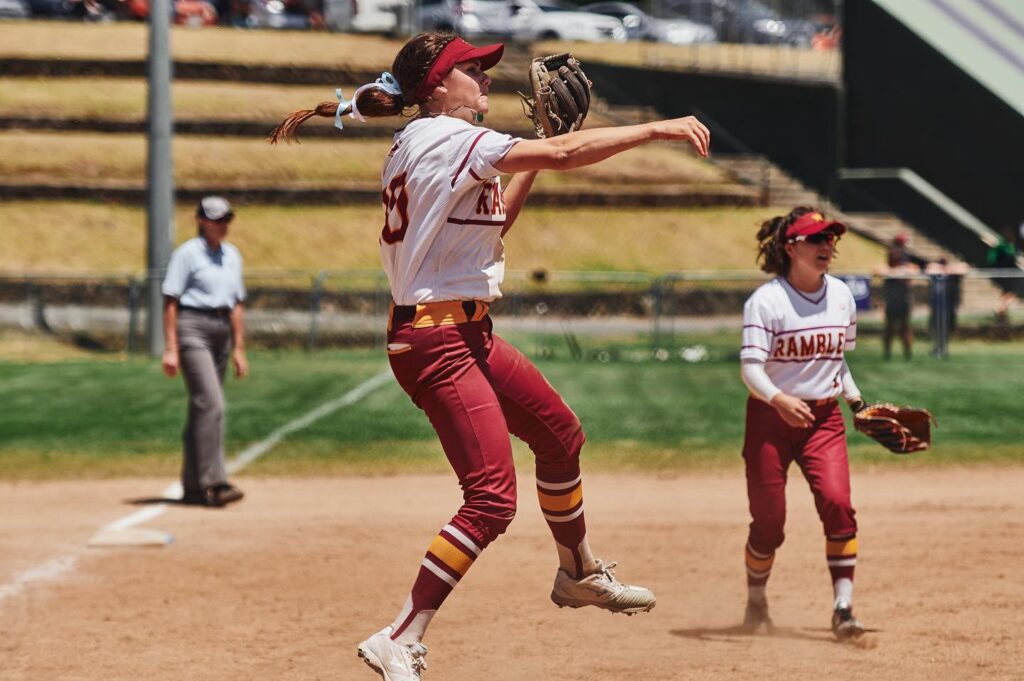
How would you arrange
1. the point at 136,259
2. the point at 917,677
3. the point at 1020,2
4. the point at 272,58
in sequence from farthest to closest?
1. the point at 272,58
2. the point at 1020,2
3. the point at 136,259
4. the point at 917,677

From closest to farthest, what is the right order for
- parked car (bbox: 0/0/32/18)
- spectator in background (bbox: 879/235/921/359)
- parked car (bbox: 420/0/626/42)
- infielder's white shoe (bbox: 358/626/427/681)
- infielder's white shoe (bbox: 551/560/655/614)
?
infielder's white shoe (bbox: 358/626/427/681)
infielder's white shoe (bbox: 551/560/655/614)
spectator in background (bbox: 879/235/921/359)
parked car (bbox: 420/0/626/42)
parked car (bbox: 0/0/32/18)

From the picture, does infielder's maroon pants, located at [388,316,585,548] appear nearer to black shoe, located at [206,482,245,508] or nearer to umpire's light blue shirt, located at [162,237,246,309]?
umpire's light blue shirt, located at [162,237,246,309]

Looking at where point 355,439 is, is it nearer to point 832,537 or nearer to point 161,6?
point 832,537

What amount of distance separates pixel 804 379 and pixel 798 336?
0.21 m

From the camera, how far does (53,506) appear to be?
36.4ft

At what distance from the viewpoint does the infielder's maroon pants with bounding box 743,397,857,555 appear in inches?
271

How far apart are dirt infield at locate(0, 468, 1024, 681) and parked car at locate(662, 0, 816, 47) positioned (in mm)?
28299

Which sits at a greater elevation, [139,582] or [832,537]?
[832,537]

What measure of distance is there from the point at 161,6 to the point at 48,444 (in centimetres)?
969

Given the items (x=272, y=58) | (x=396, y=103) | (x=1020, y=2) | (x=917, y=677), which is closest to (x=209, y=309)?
(x=396, y=103)

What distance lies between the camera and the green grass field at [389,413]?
13.1 meters

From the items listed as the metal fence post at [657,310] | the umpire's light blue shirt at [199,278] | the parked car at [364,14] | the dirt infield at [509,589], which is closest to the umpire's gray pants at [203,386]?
the umpire's light blue shirt at [199,278]

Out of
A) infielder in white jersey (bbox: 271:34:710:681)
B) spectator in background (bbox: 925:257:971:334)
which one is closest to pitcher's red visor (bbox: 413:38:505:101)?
infielder in white jersey (bbox: 271:34:710:681)

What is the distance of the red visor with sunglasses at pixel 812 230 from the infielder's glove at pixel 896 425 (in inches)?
36.5
